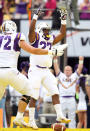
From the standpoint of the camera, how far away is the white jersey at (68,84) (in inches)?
496

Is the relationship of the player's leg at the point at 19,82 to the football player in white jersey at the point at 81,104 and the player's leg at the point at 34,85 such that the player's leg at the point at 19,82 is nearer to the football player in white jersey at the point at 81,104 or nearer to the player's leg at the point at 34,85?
the player's leg at the point at 34,85

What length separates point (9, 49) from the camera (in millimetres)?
9180

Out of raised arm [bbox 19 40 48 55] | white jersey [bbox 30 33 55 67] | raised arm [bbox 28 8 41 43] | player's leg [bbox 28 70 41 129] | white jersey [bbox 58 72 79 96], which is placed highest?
raised arm [bbox 28 8 41 43]

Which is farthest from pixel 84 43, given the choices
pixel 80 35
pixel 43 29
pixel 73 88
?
pixel 43 29

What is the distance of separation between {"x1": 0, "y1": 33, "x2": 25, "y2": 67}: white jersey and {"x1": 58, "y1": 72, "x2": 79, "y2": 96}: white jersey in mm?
3592

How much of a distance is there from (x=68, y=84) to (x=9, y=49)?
379 centimetres

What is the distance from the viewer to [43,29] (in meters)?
10.0

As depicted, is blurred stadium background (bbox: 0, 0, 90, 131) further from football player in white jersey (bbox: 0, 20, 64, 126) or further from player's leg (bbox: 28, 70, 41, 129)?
football player in white jersey (bbox: 0, 20, 64, 126)

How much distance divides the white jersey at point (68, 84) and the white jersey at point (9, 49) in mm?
3592

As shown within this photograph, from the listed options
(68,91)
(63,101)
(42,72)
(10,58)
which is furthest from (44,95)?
(10,58)

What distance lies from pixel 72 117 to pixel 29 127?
2968mm

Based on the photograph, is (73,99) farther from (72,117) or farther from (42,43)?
(42,43)

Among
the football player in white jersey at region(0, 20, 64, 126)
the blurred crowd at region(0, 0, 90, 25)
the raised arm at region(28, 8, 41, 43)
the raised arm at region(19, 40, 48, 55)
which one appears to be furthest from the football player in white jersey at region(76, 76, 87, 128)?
the raised arm at region(19, 40, 48, 55)

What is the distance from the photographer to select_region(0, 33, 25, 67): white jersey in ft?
30.0
